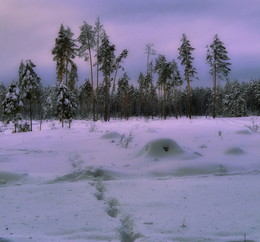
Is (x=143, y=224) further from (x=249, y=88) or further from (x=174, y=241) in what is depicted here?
(x=249, y=88)

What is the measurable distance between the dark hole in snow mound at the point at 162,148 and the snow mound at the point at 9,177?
273cm

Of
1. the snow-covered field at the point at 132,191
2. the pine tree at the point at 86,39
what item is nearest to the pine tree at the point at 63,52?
the pine tree at the point at 86,39

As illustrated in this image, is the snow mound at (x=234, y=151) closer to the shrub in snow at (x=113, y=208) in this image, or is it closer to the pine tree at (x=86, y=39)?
the shrub in snow at (x=113, y=208)

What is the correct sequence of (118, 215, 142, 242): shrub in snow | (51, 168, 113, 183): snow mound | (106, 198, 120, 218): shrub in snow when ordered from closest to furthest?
1. (118, 215, 142, 242): shrub in snow
2. (106, 198, 120, 218): shrub in snow
3. (51, 168, 113, 183): snow mound

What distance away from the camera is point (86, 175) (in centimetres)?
511

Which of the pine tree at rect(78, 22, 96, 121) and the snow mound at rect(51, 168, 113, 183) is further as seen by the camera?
the pine tree at rect(78, 22, 96, 121)

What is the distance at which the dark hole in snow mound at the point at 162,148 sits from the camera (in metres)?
6.21

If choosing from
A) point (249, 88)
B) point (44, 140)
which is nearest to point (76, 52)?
point (44, 140)

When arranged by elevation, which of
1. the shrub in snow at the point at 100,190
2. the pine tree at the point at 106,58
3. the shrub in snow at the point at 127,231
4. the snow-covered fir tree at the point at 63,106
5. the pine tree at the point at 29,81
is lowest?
the shrub in snow at the point at 100,190

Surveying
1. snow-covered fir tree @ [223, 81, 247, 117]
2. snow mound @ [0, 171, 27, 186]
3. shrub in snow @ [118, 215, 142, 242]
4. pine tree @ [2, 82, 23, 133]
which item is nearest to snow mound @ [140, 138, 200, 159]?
snow mound @ [0, 171, 27, 186]

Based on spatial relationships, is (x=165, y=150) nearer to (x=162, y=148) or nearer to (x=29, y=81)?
(x=162, y=148)

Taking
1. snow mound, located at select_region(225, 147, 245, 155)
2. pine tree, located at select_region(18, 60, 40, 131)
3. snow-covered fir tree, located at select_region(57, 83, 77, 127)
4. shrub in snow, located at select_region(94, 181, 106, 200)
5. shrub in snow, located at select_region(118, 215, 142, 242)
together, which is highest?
pine tree, located at select_region(18, 60, 40, 131)

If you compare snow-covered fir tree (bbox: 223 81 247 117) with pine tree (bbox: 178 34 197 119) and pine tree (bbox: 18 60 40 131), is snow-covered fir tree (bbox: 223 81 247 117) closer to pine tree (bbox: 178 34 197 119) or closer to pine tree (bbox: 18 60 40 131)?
pine tree (bbox: 178 34 197 119)

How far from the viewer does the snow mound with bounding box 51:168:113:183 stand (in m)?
4.94
